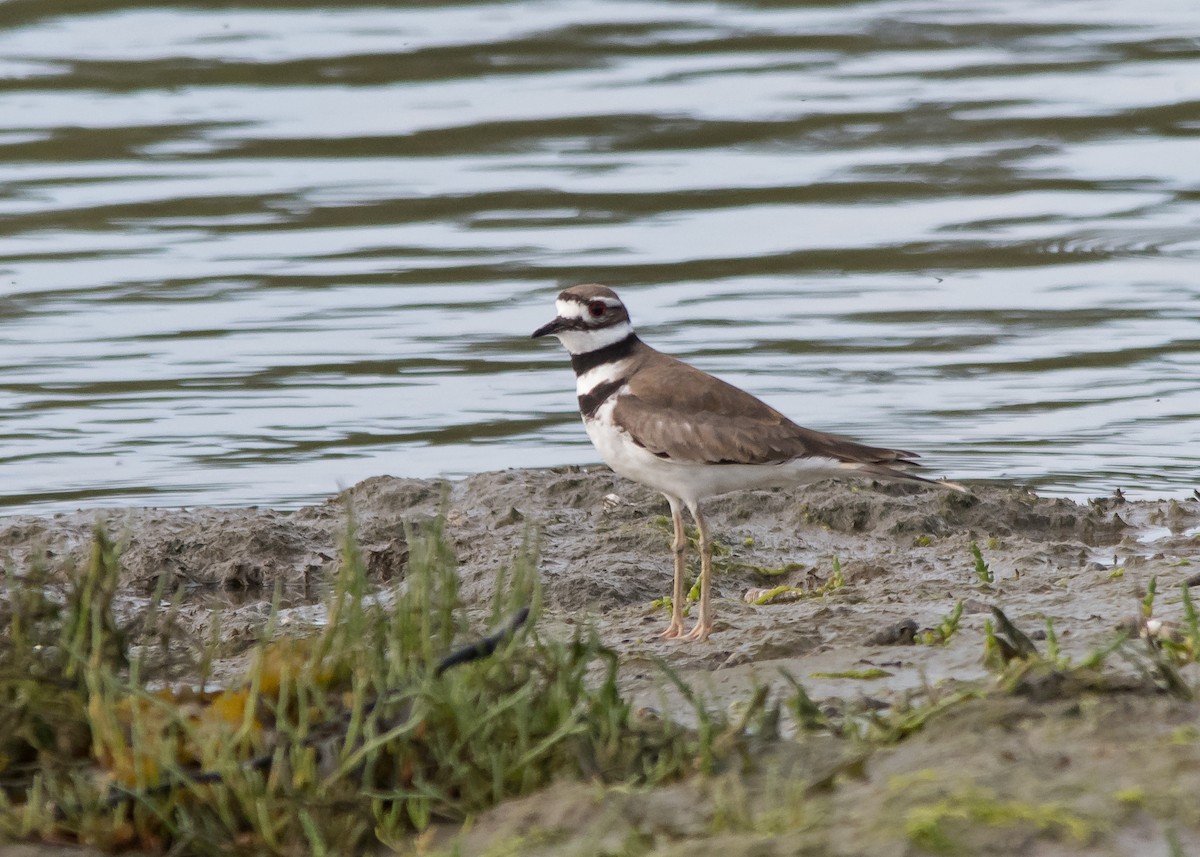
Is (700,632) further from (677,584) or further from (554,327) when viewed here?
(554,327)

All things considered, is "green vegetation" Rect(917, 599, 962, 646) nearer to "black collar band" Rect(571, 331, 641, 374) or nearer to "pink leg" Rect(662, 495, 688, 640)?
"pink leg" Rect(662, 495, 688, 640)

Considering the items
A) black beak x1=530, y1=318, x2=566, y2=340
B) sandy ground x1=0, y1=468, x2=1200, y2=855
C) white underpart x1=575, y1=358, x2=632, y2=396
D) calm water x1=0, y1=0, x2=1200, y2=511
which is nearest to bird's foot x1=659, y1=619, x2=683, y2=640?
sandy ground x1=0, y1=468, x2=1200, y2=855

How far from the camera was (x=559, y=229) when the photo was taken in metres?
14.5

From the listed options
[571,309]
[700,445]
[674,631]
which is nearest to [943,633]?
[674,631]

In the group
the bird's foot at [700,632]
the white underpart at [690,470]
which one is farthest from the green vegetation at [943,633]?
the white underpart at [690,470]

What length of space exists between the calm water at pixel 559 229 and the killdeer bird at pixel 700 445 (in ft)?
9.62

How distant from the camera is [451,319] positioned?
12.6 metres

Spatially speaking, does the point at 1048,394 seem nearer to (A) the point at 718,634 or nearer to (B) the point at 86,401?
(A) the point at 718,634

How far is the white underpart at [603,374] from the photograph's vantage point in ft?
24.0

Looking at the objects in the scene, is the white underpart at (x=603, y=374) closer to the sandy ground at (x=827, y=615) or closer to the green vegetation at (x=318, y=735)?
the sandy ground at (x=827, y=615)

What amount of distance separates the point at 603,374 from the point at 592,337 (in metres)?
0.18

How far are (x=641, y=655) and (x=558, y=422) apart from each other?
489 cm

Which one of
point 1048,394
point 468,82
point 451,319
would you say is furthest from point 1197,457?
point 468,82

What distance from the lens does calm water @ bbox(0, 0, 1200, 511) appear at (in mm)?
10594
